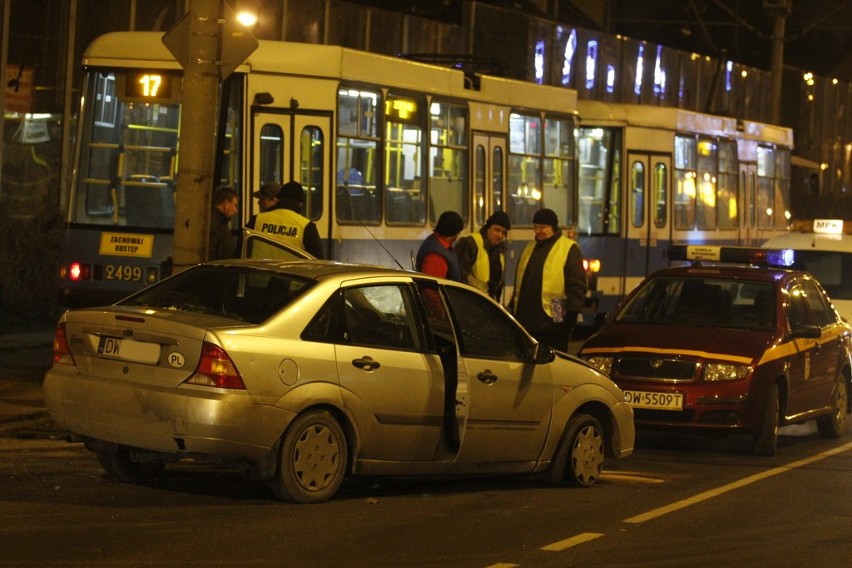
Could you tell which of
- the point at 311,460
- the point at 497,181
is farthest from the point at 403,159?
the point at 311,460

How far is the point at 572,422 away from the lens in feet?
34.6

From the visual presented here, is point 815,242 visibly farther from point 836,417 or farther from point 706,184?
point 706,184

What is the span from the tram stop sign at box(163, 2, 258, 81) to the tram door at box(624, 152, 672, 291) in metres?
12.5

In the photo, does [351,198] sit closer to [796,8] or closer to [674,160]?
[674,160]

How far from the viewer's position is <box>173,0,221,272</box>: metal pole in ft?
39.4

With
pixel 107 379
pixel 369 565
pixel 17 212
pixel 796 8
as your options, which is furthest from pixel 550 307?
pixel 796 8

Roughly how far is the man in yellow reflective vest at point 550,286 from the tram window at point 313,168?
3044mm

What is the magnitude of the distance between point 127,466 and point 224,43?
388cm

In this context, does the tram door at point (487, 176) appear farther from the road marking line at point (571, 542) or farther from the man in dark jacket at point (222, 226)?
the road marking line at point (571, 542)

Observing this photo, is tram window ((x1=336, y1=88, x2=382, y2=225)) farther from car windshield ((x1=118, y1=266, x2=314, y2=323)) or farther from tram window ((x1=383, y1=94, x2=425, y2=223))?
car windshield ((x1=118, y1=266, x2=314, y2=323))

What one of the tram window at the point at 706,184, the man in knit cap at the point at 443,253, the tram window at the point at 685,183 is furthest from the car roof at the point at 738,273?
the tram window at the point at 706,184

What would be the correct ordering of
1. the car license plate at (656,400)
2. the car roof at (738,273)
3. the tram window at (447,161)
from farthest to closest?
the tram window at (447,161)
the car roof at (738,273)
the car license plate at (656,400)

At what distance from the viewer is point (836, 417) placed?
1422 cm

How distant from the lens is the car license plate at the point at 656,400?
12.3 meters
